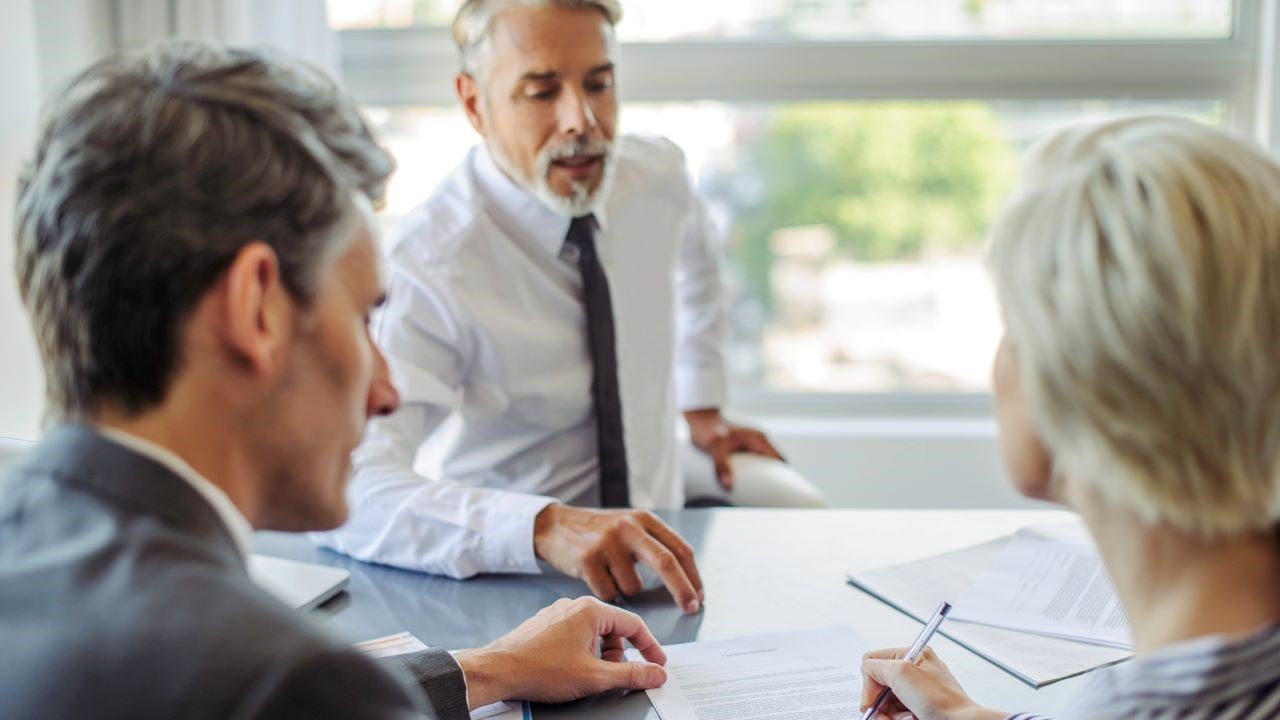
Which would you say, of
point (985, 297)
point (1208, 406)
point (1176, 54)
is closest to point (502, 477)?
point (1208, 406)

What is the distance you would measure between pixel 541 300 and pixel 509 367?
145mm

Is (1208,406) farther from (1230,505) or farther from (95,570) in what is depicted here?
(95,570)

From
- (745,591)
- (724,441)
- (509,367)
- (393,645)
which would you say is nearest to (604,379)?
(509,367)

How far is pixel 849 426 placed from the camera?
3096 mm

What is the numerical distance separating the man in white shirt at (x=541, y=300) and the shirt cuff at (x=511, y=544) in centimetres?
30

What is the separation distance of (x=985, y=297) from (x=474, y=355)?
5.70 feet

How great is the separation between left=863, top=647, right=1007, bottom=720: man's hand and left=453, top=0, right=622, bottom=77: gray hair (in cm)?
133

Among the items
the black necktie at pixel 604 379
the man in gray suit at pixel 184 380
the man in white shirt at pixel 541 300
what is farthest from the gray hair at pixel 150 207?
the black necktie at pixel 604 379

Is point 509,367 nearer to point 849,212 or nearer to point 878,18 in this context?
point 849,212

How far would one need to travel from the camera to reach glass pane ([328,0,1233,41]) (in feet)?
9.70

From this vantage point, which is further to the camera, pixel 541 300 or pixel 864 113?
pixel 864 113

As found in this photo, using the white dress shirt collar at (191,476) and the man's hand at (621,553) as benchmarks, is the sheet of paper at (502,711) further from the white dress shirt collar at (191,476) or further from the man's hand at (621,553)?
the white dress shirt collar at (191,476)

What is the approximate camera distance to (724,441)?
7.05 ft

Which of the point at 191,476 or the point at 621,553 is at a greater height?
the point at 191,476
